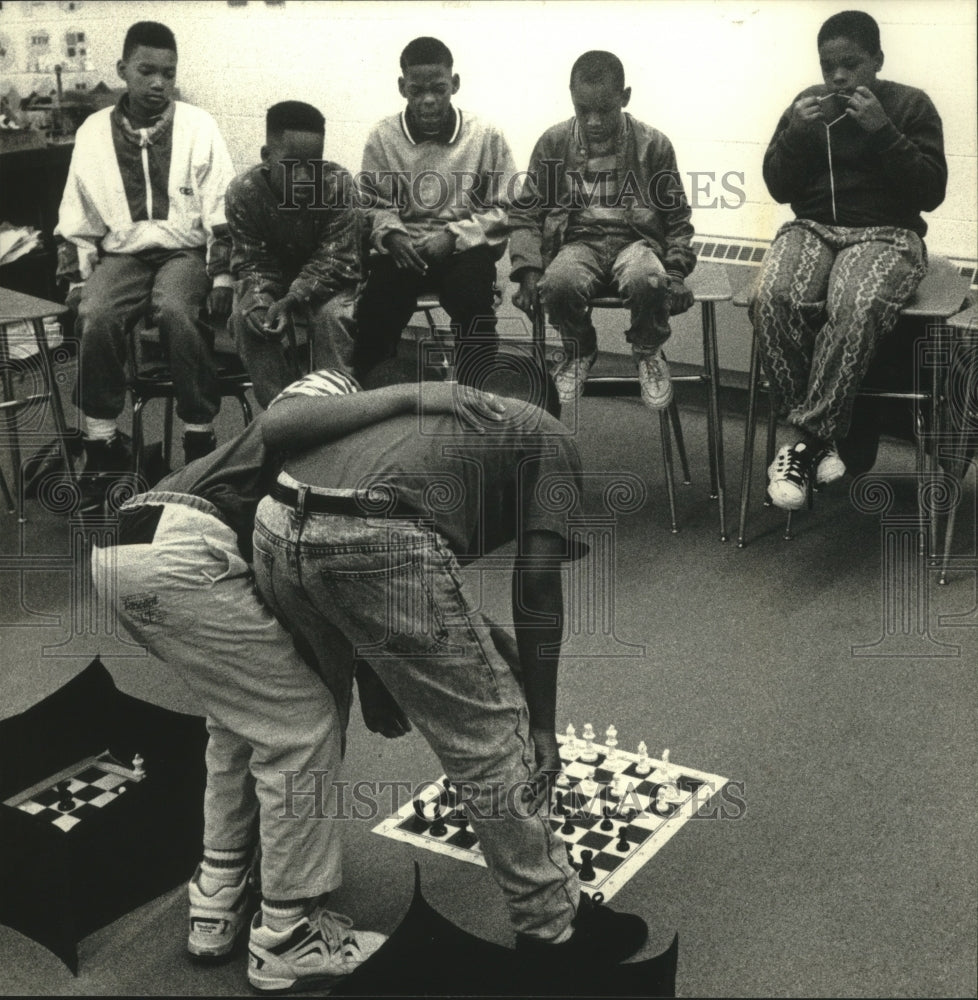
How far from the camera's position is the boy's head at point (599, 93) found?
3.59 meters

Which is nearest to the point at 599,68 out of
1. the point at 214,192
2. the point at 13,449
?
the point at 214,192

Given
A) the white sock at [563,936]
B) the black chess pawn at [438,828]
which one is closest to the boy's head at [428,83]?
the black chess pawn at [438,828]

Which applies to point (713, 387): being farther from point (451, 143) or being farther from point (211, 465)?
point (211, 465)

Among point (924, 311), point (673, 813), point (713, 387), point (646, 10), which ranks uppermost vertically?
point (646, 10)

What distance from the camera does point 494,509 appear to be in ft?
6.16

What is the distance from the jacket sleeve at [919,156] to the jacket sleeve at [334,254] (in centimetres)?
136

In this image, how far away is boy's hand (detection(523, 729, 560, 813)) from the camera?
180 centimetres

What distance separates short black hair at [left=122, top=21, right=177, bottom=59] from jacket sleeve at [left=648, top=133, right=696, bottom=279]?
4.77 ft

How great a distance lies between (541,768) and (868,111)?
218 cm

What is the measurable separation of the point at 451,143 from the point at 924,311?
4.74ft

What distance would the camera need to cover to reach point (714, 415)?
144 inches

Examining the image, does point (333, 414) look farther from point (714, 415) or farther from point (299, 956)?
point (714, 415)

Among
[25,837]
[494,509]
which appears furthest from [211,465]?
[25,837]

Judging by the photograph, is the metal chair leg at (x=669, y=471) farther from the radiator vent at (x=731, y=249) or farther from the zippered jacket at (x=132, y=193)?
the zippered jacket at (x=132, y=193)
